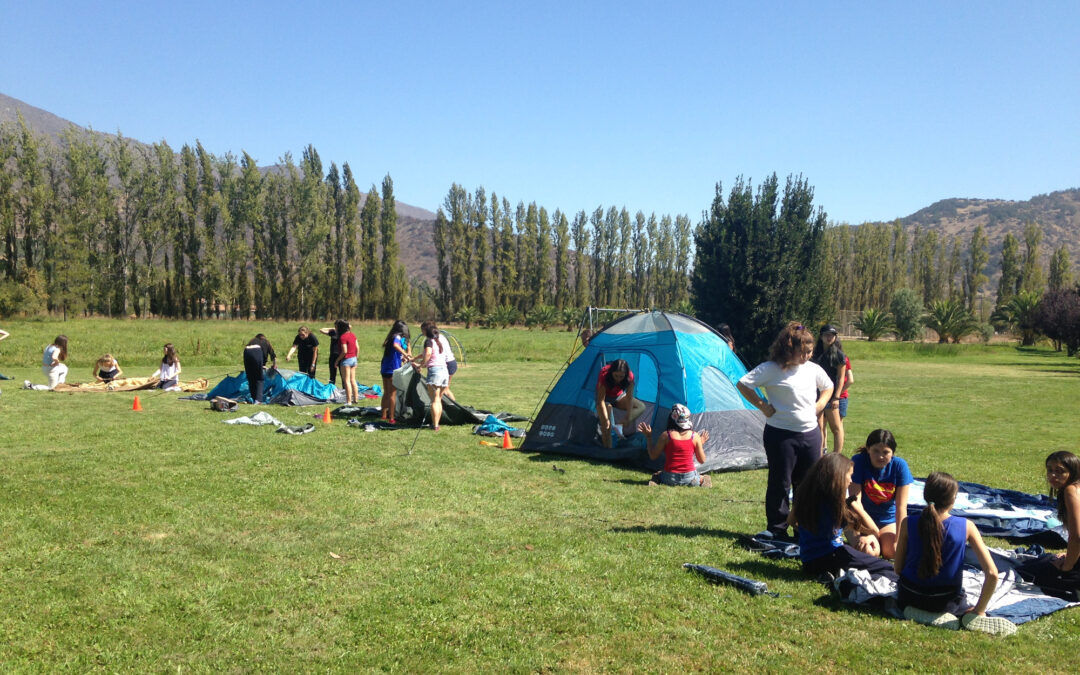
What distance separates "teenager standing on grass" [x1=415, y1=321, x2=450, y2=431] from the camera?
37.7 ft

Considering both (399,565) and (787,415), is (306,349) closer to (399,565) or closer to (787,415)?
(399,565)

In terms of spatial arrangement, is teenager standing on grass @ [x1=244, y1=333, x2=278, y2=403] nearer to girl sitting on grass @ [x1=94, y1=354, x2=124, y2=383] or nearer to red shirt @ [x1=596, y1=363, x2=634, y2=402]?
girl sitting on grass @ [x1=94, y1=354, x2=124, y2=383]

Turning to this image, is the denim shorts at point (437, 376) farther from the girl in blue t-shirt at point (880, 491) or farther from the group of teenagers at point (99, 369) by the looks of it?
the group of teenagers at point (99, 369)

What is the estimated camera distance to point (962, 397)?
1903 cm

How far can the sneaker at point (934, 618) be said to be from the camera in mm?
4395

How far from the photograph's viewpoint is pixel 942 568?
4.44 metres

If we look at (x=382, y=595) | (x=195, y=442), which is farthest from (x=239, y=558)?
(x=195, y=442)

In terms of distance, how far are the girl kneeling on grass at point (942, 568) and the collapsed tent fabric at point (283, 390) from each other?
12774 millimetres

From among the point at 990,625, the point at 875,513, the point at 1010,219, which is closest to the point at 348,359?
the point at 875,513

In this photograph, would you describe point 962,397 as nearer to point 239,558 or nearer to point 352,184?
point 239,558

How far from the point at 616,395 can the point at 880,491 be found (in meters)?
4.32

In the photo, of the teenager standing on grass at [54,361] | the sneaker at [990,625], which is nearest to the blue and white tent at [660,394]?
the sneaker at [990,625]

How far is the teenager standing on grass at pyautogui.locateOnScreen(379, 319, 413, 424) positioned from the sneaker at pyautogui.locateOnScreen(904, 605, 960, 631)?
918 centimetres

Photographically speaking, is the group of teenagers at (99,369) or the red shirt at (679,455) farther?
the group of teenagers at (99,369)
